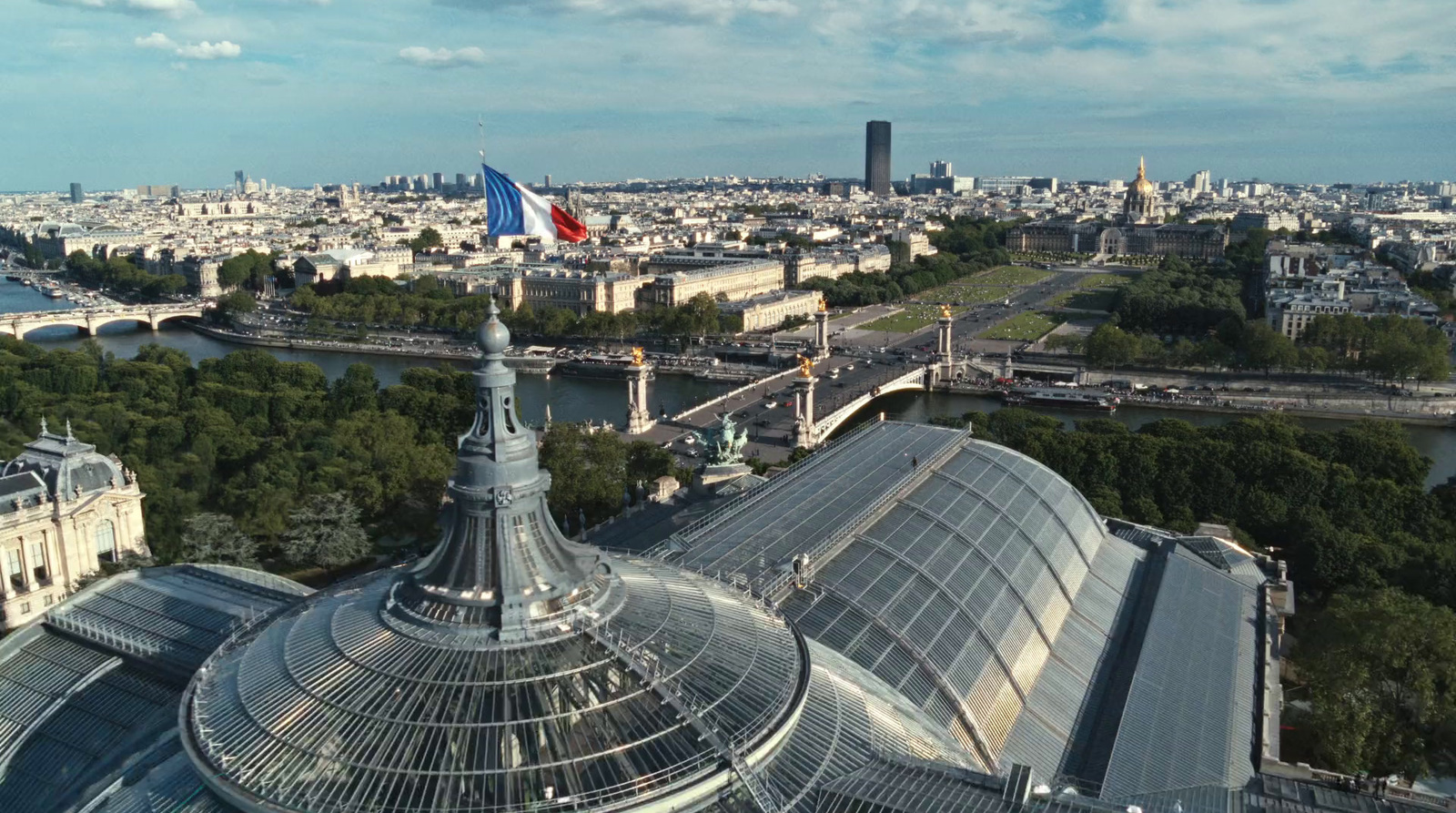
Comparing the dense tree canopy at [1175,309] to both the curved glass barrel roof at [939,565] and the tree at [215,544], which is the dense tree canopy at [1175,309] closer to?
the curved glass barrel roof at [939,565]

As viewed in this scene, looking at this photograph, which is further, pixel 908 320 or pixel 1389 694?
pixel 908 320

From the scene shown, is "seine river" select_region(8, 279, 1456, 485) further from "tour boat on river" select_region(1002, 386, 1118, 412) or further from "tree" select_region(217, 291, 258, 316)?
"tree" select_region(217, 291, 258, 316)

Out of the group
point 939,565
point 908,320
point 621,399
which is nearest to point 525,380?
point 621,399

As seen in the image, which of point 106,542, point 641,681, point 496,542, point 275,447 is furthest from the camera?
point 275,447

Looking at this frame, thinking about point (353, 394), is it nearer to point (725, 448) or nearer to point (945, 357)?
point (725, 448)

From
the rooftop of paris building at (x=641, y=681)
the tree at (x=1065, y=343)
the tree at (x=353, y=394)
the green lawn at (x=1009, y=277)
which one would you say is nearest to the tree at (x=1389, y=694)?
the rooftop of paris building at (x=641, y=681)

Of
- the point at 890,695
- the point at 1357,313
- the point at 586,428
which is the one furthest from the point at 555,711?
the point at 1357,313

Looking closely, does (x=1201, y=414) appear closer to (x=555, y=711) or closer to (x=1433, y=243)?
(x=555, y=711)
